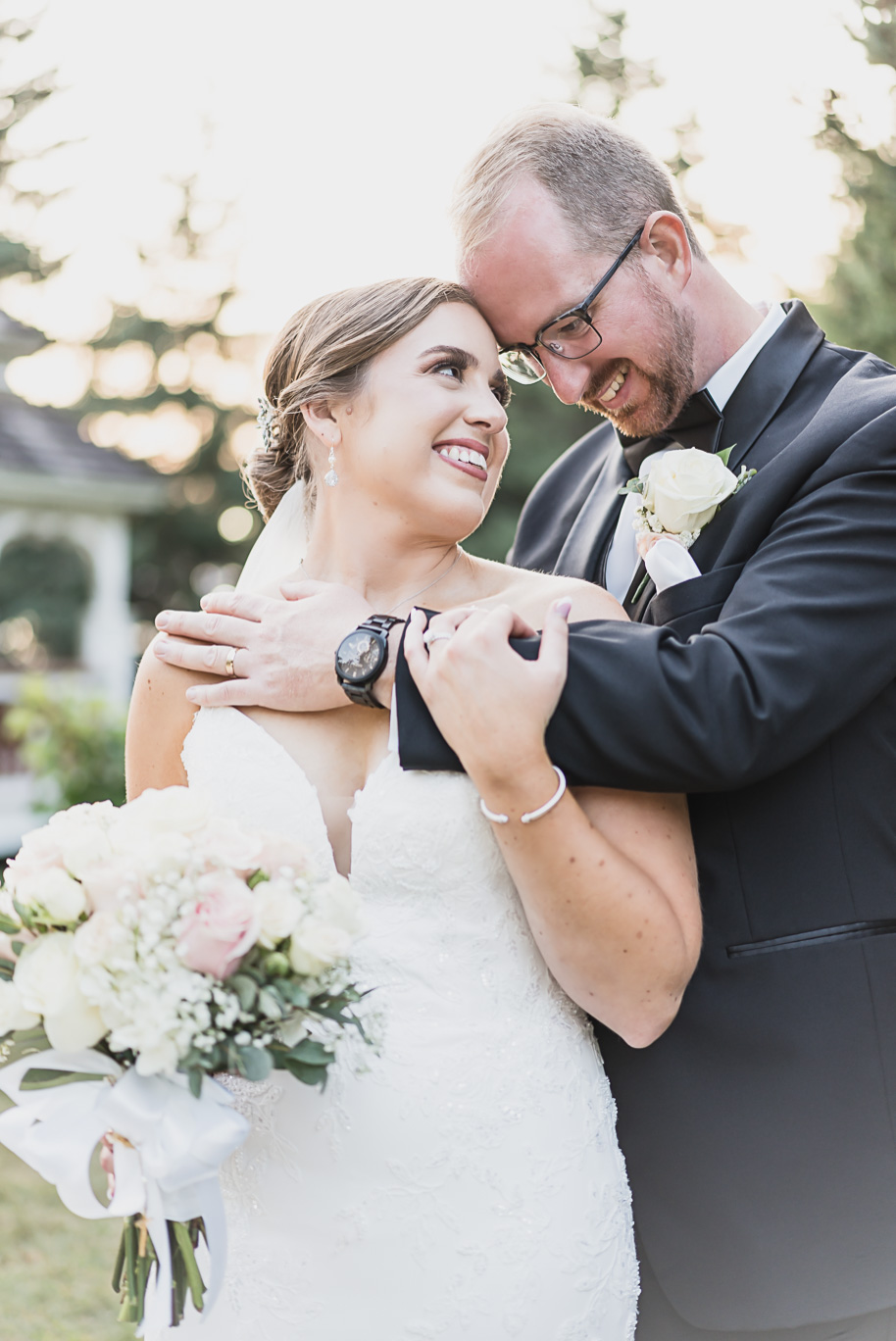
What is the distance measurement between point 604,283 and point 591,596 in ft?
2.71

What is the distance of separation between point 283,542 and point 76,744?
703 centimetres

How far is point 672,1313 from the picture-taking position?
274 centimetres

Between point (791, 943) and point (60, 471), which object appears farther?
point (60, 471)

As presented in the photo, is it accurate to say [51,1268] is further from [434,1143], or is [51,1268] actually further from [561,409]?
[561,409]

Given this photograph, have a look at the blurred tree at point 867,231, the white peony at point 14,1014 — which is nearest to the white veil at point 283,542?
the white peony at point 14,1014

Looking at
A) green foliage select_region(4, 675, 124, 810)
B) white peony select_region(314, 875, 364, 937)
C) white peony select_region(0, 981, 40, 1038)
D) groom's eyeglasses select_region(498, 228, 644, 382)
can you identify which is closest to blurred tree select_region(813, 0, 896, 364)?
groom's eyeglasses select_region(498, 228, 644, 382)

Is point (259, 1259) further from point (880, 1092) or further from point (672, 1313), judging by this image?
point (880, 1092)

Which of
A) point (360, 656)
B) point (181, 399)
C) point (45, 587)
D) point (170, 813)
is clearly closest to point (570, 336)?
point (360, 656)

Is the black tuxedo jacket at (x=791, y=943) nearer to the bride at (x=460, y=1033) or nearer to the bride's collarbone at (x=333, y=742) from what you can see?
the bride at (x=460, y=1033)

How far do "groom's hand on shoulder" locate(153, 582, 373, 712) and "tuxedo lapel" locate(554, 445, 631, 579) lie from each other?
0.69 metres

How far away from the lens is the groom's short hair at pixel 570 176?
3.07m

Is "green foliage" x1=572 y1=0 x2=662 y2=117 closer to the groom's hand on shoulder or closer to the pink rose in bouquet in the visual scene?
the groom's hand on shoulder

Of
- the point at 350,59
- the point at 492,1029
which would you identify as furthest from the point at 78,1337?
the point at 350,59

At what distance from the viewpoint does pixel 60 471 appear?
1861 centimetres
